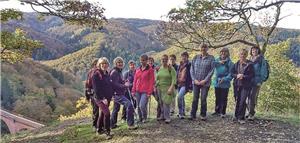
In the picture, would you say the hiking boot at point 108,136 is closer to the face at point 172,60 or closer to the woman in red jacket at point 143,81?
the woman in red jacket at point 143,81

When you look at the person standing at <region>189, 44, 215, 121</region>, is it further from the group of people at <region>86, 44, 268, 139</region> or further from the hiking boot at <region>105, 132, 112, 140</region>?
the hiking boot at <region>105, 132, 112, 140</region>

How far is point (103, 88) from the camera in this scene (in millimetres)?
9773

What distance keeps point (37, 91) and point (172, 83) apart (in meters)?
71.0

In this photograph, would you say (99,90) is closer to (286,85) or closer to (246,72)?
(246,72)

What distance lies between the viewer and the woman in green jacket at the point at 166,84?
10.9 m

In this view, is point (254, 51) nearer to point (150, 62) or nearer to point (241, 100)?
point (241, 100)

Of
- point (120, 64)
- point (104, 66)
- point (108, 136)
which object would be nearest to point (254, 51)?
point (120, 64)

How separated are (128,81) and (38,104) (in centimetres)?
5531

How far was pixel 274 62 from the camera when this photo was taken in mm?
34844

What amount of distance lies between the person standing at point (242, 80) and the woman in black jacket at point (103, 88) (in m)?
3.02

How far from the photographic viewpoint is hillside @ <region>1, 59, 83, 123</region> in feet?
204

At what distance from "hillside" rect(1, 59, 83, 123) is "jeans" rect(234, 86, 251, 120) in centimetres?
4831

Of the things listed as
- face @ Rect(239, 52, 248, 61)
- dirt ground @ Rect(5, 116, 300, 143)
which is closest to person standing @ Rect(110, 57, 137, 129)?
dirt ground @ Rect(5, 116, 300, 143)

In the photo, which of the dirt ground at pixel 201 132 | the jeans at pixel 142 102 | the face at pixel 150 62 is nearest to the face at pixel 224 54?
the dirt ground at pixel 201 132
